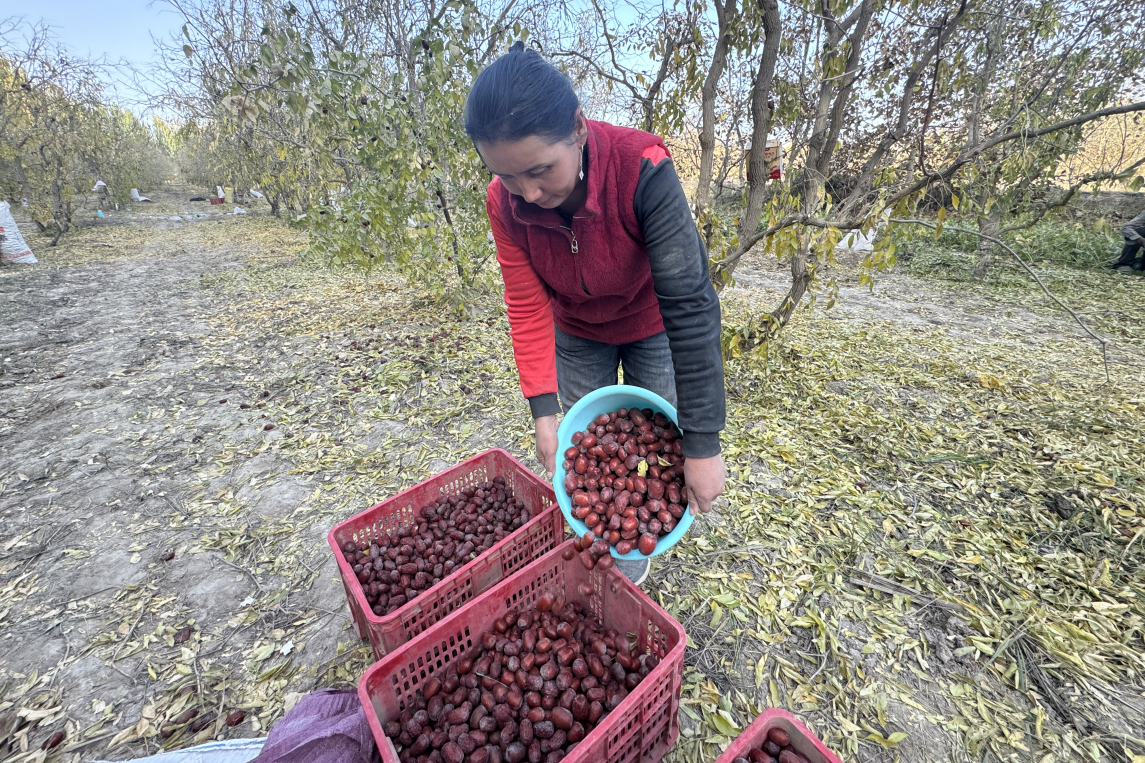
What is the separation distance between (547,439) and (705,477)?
87 centimetres

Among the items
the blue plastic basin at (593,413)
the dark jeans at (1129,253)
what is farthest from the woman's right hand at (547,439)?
the dark jeans at (1129,253)

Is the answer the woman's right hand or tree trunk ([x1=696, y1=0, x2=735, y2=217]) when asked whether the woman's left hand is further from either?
tree trunk ([x1=696, y1=0, x2=735, y2=217])

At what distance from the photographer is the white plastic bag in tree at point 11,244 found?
464 inches

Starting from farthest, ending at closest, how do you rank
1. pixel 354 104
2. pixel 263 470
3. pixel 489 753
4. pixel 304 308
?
pixel 304 308 < pixel 354 104 < pixel 263 470 < pixel 489 753

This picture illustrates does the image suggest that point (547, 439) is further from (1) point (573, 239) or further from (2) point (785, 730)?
(2) point (785, 730)

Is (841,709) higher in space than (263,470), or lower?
lower

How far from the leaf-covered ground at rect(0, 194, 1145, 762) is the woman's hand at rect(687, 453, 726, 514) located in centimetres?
114

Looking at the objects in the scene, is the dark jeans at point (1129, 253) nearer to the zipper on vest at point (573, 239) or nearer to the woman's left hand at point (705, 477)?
the woman's left hand at point (705, 477)

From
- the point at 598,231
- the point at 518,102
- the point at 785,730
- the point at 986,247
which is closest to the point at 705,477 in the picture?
the point at 785,730

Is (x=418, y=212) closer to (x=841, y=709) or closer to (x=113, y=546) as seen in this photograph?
(x=113, y=546)

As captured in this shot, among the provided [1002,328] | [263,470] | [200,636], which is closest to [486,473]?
[200,636]

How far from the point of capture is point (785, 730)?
158 cm

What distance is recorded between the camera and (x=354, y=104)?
532cm

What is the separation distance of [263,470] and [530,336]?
116 inches
